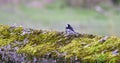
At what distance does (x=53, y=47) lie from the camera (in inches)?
148

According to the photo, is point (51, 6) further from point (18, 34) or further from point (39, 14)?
point (18, 34)

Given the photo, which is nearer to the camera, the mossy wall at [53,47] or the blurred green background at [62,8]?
the mossy wall at [53,47]

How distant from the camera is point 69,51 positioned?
363 cm

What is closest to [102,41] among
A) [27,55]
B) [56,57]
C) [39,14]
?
[56,57]

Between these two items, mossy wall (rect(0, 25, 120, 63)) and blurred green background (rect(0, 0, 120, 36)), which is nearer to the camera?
mossy wall (rect(0, 25, 120, 63))

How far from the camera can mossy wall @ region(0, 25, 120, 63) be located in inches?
137

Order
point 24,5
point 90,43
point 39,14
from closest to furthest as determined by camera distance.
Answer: point 90,43 < point 39,14 < point 24,5

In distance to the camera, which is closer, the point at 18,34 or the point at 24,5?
the point at 18,34

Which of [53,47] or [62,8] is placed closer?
[53,47]

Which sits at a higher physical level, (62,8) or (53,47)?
(62,8)

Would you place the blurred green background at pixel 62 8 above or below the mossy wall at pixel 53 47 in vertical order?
above

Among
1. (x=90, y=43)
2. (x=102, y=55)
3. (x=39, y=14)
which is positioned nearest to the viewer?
(x=102, y=55)

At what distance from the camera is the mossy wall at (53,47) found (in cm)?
349

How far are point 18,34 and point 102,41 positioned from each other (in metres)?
0.84
